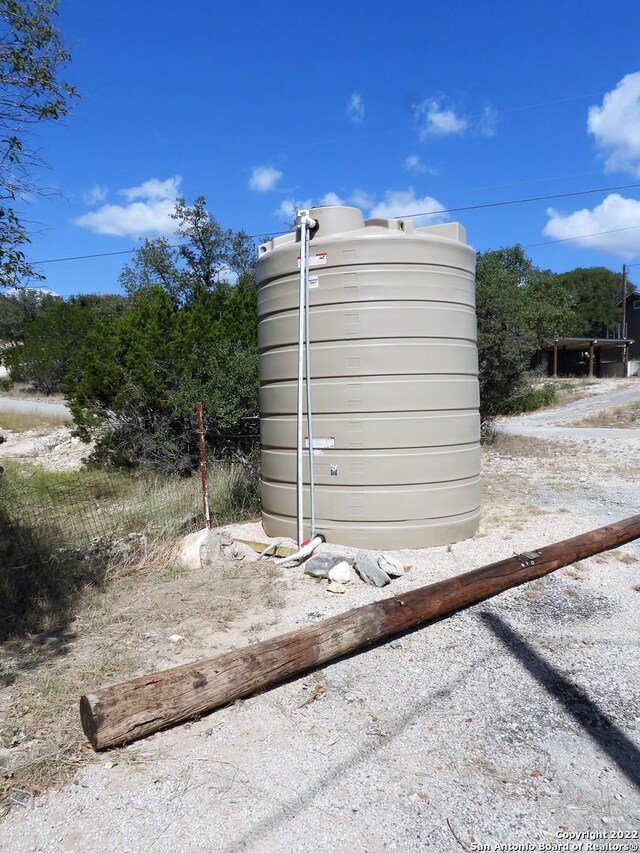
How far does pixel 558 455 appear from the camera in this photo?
47.7 ft

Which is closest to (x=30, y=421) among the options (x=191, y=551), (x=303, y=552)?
(x=191, y=551)

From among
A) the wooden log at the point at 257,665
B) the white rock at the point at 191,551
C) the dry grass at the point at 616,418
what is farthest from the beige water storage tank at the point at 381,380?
the dry grass at the point at 616,418

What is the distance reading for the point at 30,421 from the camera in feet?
75.2

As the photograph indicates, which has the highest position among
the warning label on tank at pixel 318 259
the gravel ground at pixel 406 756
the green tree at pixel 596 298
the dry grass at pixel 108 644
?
the green tree at pixel 596 298

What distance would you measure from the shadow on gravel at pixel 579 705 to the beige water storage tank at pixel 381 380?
1810 millimetres

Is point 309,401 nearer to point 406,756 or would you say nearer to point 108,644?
point 108,644

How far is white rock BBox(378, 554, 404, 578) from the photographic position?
5418 mm

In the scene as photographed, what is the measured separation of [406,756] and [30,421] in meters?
22.4

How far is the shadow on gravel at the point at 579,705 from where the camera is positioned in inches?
120

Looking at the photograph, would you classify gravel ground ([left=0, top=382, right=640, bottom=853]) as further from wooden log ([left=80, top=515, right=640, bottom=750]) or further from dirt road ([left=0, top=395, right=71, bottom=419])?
dirt road ([left=0, top=395, right=71, bottom=419])

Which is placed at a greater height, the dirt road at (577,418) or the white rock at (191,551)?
the dirt road at (577,418)

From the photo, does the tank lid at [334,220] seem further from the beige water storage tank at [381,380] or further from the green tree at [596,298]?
the green tree at [596,298]

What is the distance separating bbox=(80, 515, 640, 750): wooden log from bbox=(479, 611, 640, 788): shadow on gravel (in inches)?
17.0

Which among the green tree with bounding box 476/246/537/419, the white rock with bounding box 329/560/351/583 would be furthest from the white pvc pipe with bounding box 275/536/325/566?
the green tree with bounding box 476/246/537/419
